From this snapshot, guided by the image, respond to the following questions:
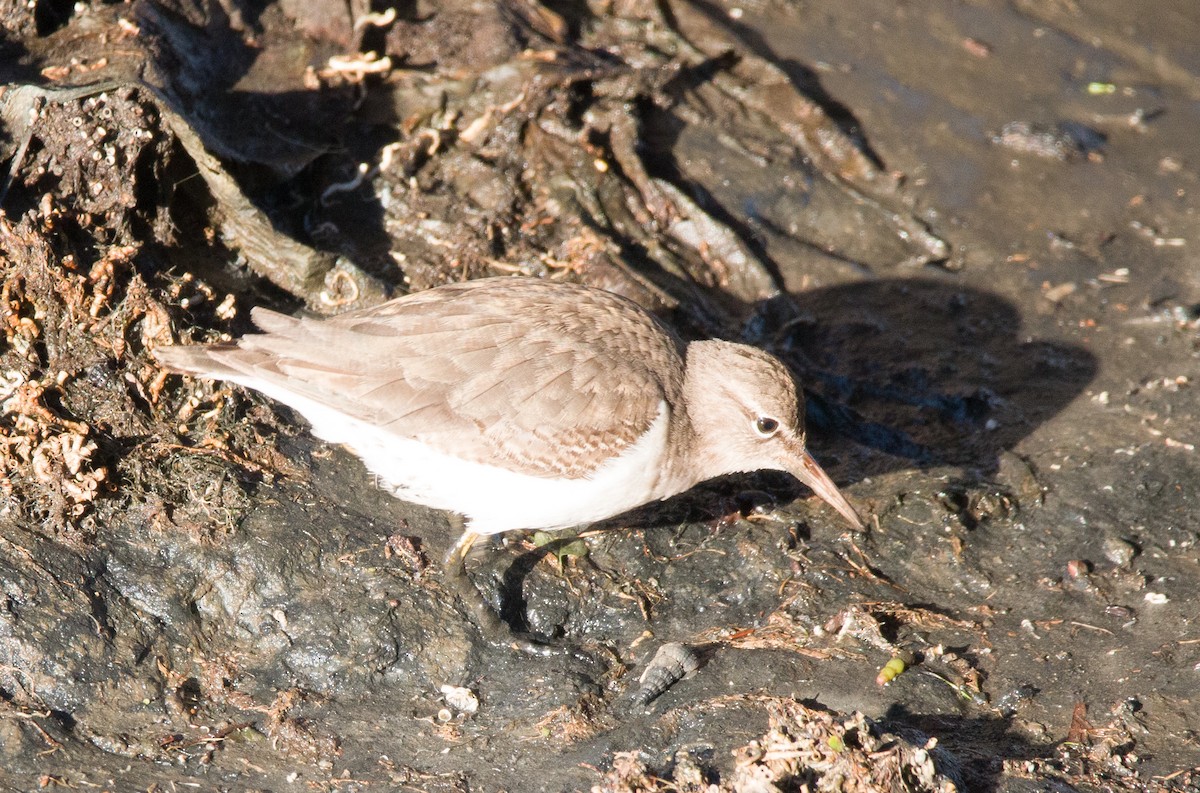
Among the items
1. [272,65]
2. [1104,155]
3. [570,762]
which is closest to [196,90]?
[272,65]

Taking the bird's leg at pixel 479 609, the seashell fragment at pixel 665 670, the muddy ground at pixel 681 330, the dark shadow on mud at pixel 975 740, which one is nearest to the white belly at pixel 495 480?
the bird's leg at pixel 479 609

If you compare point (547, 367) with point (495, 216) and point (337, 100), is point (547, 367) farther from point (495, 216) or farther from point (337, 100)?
point (337, 100)

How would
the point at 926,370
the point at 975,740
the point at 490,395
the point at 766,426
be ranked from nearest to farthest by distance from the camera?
the point at 975,740 < the point at 490,395 < the point at 766,426 < the point at 926,370

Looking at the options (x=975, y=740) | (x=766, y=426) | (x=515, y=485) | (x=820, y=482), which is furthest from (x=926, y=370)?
(x=515, y=485)

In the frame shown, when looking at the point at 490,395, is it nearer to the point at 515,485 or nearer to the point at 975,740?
the point at 515,485

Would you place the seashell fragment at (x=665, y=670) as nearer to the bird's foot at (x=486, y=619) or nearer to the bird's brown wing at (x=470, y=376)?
the bird's foot at (x=486, y=619)

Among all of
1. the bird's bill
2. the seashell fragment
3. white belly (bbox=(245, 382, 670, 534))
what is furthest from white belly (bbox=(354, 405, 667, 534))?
the bird's bill

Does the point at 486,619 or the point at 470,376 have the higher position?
the point at 470,376

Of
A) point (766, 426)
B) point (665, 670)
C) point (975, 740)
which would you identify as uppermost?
point (766, 426)

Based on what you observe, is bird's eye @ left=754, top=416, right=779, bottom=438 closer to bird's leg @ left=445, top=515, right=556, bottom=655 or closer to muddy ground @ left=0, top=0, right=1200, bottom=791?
muddy ground @ left=0, top=0, right=1200, bottom=791
